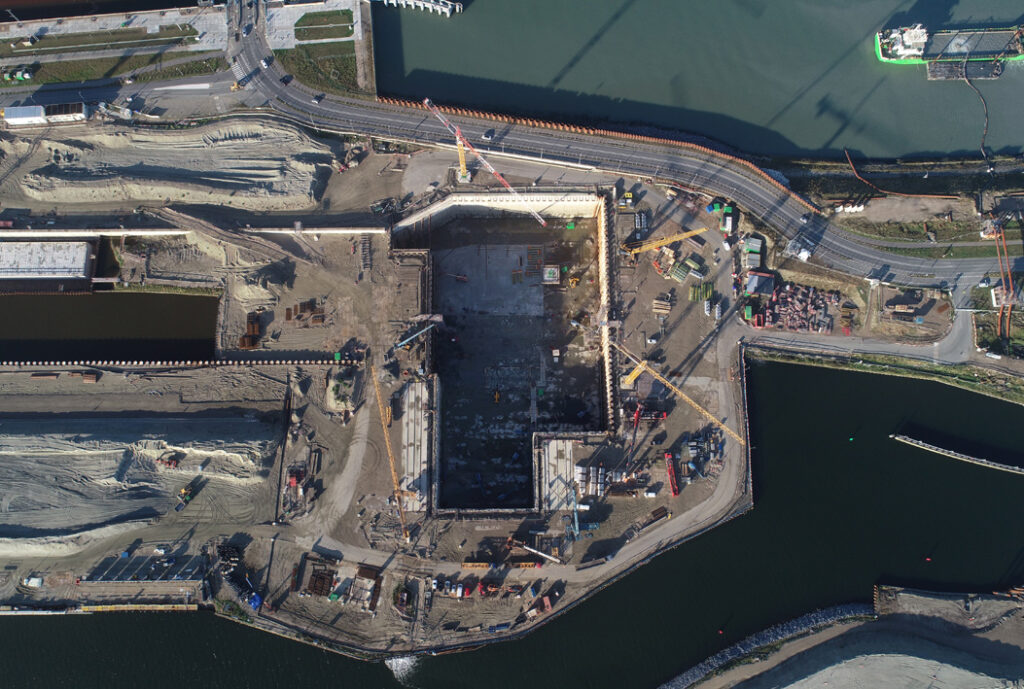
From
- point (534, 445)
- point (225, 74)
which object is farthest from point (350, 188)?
point (534, 445)

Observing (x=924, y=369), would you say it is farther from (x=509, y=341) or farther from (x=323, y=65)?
(x=323, y=65)

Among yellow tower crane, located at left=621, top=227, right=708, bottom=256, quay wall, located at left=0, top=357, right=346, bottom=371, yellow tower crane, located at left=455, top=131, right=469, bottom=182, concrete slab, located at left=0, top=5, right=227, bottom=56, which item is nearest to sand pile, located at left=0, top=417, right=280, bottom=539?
quay wall, located at left=0, top=357, right=346, bottom=371

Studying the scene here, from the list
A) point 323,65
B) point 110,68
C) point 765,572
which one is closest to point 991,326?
point 765,572

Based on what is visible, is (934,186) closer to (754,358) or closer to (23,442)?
(754,358)

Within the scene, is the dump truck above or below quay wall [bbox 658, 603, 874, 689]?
above

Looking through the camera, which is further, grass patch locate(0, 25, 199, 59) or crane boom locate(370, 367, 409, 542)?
grass patch locate(0, 25, 199, 59)

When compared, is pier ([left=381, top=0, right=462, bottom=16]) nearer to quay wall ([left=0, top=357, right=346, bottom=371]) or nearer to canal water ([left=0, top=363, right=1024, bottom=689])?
quay wall ([left=0, top=357, right=346, bottom=371])
